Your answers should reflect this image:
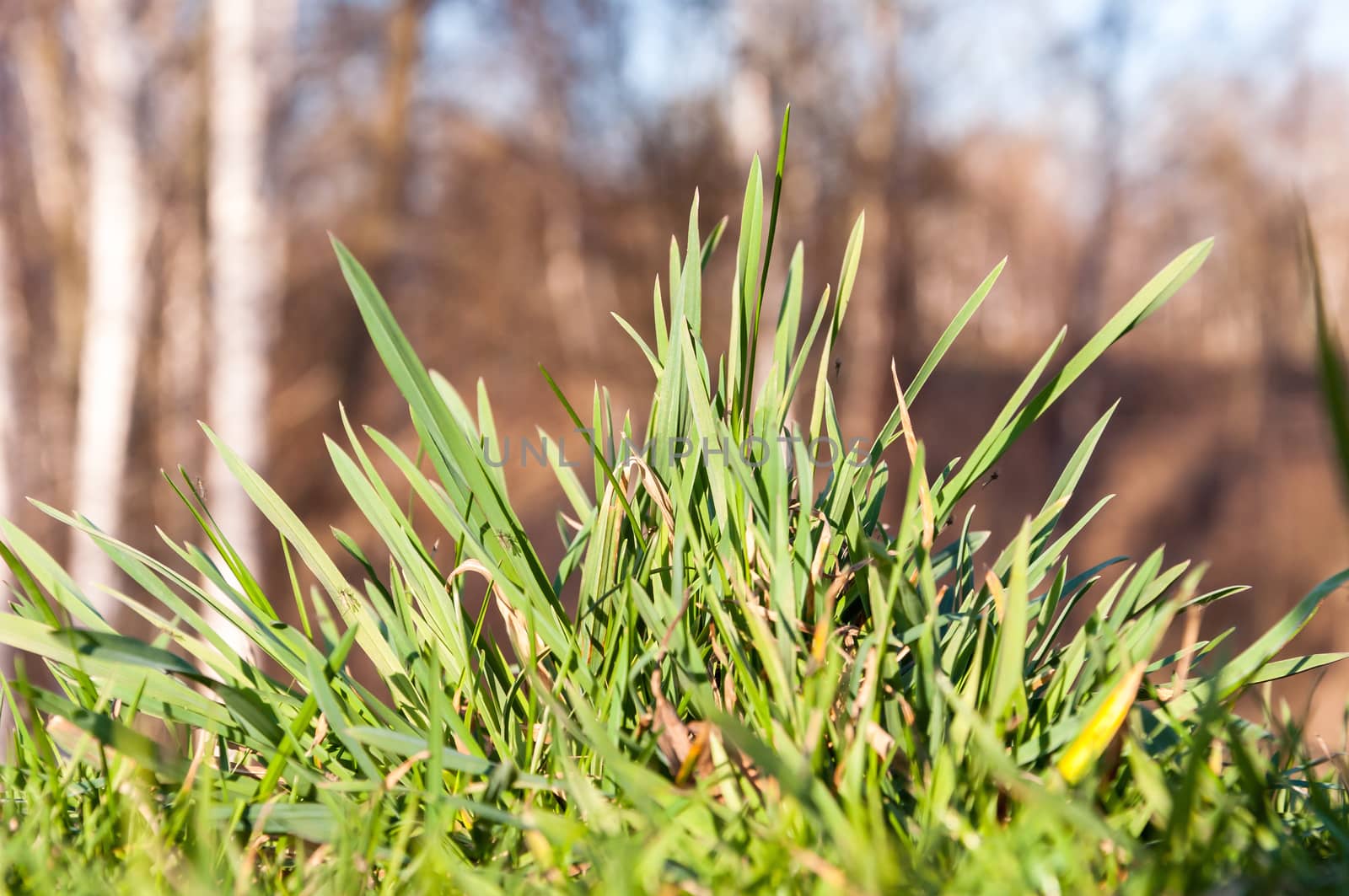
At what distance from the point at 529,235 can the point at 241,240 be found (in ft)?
35.1

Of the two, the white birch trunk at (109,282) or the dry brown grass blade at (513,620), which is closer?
the dry brown grass blade at (513,620)

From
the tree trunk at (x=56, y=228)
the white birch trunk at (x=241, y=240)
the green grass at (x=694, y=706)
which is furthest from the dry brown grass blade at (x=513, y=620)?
the tree trunk at (x=56, y=228)

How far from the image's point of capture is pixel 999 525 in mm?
10469

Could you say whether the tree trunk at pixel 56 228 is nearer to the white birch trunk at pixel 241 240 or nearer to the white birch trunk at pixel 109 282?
the white birch trunk at pixel 109 282

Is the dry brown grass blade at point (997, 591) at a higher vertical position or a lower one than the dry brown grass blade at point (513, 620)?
higher

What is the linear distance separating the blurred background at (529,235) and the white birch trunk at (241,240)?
1cm

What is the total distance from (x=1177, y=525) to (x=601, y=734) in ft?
44.3

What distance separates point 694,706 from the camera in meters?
0.63

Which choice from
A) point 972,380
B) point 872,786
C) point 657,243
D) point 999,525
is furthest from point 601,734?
point 972,380

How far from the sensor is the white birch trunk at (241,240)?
417 cm

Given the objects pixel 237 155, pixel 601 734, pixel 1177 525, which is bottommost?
pixel 1177 525

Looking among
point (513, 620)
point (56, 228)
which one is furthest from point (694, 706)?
point (56, 228)

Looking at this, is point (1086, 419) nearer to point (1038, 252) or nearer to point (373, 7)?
point (373, 7)

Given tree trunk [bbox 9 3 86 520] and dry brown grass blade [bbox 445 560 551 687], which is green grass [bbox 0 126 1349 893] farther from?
tree trunk [bbox 9 3 86 520]
